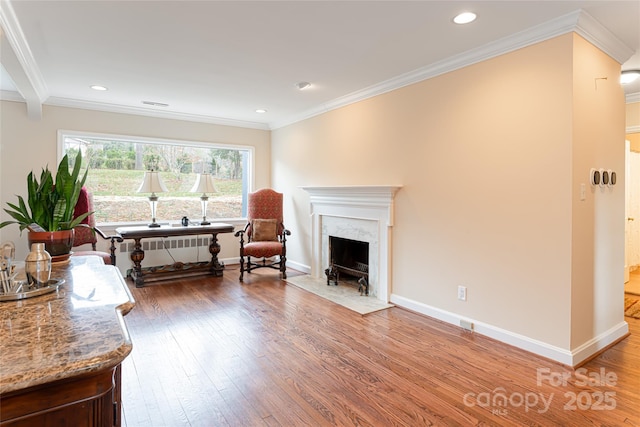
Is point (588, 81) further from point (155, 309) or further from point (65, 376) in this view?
point (155, 309)

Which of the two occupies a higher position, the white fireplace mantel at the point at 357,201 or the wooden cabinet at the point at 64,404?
the white fireplace mantel at the point at 357,201

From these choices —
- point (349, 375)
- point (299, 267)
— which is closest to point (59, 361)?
point (349, 375)

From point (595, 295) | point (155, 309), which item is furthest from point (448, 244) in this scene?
point (155, 309)

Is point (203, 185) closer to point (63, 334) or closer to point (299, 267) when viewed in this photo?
point (299, 267)

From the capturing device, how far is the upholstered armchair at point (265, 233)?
4953mm

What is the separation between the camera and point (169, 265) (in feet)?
17.2

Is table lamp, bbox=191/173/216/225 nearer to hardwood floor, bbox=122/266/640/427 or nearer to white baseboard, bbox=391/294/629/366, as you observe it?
hardwood floor, bbox=122/266/640/427

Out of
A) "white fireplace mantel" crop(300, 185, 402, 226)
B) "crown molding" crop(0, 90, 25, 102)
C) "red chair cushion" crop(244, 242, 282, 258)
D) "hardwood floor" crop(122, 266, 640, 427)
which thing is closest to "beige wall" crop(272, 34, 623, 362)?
"white fireplace mantel" crop(300, 185, 402, 226)

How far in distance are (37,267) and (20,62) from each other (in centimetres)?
272

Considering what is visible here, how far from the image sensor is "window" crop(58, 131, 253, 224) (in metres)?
5.01

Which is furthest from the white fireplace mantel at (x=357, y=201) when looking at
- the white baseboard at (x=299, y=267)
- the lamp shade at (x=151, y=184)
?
the lamp shade at (x=151, y=184)

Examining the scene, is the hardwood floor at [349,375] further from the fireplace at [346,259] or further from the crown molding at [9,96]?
the crown molding at [9,96]

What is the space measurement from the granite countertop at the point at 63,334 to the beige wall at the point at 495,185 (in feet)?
9.02

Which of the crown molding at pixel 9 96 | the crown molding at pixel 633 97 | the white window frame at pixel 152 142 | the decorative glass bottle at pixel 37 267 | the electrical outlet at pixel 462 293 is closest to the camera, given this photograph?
the decorative glass bottle at pixel 37 267
